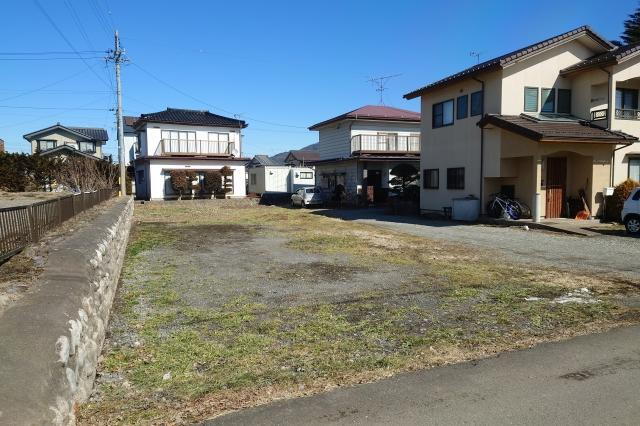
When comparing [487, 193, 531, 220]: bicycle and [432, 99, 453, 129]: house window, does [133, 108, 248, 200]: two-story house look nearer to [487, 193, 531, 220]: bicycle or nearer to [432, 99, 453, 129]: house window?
[432, 99, 453, 129]: house window

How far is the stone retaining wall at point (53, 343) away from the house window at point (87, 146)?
51978 mm

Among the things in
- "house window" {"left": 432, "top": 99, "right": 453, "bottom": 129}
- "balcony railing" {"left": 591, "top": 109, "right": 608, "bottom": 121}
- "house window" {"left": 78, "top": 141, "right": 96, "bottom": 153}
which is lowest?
"balcony railing" {"left": 591, "top": 109, "right": 608, "bottom": 121}

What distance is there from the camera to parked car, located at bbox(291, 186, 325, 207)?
30516 millimetres

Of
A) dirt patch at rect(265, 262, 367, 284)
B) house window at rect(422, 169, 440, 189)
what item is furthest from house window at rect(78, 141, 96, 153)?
dirt patch at rect(265, 262, 367, 284)

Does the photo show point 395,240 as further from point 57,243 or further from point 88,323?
point 88,323

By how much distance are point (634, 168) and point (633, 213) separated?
629 cm

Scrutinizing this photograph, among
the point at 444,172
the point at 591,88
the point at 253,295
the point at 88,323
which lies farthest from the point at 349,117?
the point at 88,323

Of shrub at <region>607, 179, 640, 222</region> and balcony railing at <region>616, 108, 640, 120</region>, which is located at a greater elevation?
balcony railing at <region>616, 108, 640, 120</region>

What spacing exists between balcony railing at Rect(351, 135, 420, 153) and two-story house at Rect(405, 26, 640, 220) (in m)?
10.8

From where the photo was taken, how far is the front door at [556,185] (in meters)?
18.4

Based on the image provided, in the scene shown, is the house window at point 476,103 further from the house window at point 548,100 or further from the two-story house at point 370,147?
the two-story house at point 370,147

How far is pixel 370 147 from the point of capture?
3086cm

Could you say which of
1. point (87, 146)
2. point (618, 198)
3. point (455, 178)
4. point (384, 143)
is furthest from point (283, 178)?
point (618, 198)

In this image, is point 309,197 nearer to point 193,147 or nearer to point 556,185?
point 193,147
